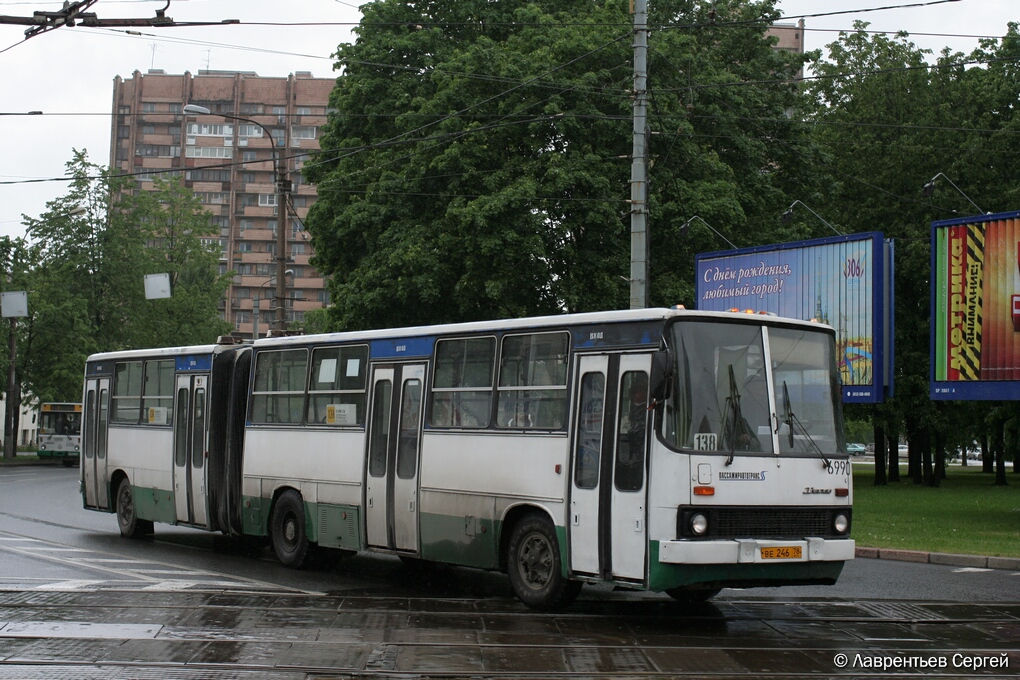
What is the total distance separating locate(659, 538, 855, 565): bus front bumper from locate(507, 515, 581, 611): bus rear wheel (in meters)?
1.56

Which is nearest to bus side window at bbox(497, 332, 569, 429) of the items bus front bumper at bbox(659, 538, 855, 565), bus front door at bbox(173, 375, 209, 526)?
bus front bumper at bbox(659, 538, 855, 565)

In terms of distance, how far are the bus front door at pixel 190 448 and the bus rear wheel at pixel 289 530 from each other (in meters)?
1.87

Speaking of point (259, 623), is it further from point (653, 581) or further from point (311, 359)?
point (311, 359)

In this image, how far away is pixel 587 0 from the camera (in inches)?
1502

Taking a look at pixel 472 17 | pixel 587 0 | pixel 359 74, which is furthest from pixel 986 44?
pixel 359 74

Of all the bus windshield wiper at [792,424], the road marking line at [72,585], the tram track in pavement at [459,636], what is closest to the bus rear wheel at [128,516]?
the road marking line at [72,585]

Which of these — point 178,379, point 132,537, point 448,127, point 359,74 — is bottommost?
point 132,537

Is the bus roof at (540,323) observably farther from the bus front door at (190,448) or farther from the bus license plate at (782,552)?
the bus license plate at (782,552)

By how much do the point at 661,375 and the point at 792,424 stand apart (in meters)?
1.48

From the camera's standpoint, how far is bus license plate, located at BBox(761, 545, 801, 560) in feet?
35.8

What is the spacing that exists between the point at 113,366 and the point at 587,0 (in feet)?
72.1

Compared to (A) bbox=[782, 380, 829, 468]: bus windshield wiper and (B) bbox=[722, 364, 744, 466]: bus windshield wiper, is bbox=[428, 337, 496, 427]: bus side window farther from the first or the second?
(A) bbox=[782, 380, 829, 468]: bus windshield wiper

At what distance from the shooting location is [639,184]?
19.6 meters

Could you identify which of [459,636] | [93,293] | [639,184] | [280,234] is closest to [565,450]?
[459,636]
